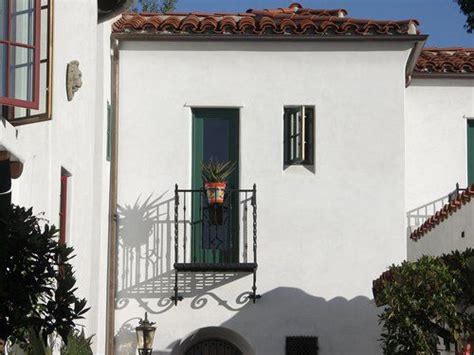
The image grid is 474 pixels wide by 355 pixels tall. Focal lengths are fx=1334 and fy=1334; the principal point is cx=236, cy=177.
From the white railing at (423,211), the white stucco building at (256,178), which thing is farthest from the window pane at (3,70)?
the white railing at (423,211)

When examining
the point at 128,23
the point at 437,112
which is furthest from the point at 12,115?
the point at 437,112

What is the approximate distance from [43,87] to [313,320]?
796 centimetres

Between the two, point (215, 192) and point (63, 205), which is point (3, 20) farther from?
point (215, 192)

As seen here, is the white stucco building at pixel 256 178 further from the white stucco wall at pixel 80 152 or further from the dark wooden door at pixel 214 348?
the white stucco wall at pixel 80 152

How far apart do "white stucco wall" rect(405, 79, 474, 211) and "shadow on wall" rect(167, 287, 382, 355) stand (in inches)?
90.6

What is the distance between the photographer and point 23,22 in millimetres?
11875

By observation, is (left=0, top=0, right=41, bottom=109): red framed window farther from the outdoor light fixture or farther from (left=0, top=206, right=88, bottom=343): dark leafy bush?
the outdoor light fixture

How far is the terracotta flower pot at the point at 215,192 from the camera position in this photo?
18.7 m

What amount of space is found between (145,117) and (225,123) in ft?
3.83

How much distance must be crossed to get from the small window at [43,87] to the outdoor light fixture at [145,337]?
6.72 meters

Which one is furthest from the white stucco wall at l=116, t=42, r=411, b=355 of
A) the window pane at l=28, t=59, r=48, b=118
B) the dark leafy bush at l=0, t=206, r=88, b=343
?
the dark leafy bush at l=0, t=206, r=88, b=343

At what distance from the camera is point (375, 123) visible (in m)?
19.3

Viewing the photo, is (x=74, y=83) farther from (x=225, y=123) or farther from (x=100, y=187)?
(x=225, y=123)

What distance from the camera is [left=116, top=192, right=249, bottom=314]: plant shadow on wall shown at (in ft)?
62.4
